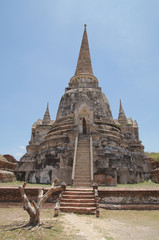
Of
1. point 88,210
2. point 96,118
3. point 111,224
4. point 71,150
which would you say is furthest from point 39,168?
point 111,224

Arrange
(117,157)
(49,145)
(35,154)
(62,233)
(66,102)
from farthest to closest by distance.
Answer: (66,102) → (35,154) → (49,145) → (117,157) → (62,233)

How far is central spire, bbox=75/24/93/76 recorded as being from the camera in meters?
23.3

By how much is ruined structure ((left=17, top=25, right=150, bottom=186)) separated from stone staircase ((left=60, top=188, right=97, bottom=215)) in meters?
1.88

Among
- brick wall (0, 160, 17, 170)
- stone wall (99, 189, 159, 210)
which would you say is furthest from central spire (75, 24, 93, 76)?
stone wall (99, 189, 159, 210)

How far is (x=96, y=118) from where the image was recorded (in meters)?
17.3

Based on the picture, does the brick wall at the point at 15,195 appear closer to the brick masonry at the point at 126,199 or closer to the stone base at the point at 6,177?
the brick masonry at the point at 126,199

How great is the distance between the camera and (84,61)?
2419cm

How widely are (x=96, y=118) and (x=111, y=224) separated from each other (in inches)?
448

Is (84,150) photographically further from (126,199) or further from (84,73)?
(84,73)

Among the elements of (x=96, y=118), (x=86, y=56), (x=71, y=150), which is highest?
(x=86, y=56)

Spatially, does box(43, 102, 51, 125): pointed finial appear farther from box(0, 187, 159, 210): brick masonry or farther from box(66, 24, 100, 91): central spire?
box(0, 187, 159, 210): brick masonry

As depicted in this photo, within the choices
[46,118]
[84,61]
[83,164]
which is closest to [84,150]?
[83,164]

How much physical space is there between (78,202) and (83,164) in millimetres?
4201

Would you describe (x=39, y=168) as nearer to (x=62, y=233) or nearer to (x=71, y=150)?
(x=71, y=150)
